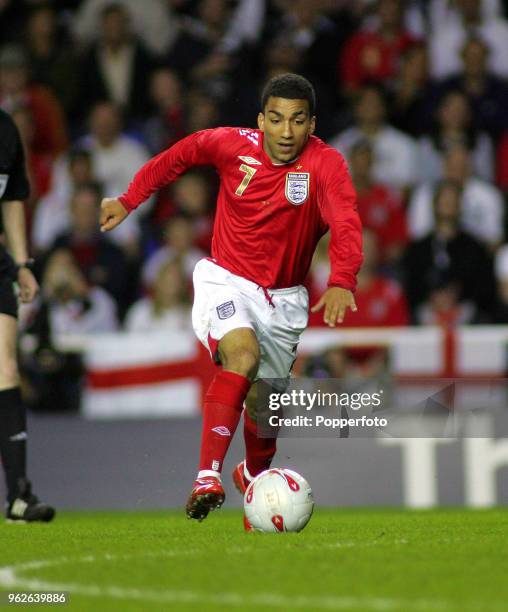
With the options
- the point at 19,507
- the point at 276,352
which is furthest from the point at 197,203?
the point at 276,352

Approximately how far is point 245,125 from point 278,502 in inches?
272

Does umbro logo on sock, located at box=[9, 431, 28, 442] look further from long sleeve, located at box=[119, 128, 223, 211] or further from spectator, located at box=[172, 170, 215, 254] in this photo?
spectator, located at box=[172, 170, 215, 254]

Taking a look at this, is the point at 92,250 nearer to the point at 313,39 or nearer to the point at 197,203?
the point at 197,203

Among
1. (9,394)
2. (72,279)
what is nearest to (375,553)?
(9,394)

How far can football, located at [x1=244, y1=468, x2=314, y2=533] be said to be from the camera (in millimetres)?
6195

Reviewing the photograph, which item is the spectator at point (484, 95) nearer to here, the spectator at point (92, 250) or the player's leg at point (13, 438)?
the spectator at point (92, 250)

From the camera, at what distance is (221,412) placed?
632 centimetres

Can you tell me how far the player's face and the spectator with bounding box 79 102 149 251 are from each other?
605 cm

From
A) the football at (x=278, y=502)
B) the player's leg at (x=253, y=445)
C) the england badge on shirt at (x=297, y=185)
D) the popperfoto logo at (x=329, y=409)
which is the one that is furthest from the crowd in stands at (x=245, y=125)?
the football at (x=278, y=502)

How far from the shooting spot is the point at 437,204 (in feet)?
37.8

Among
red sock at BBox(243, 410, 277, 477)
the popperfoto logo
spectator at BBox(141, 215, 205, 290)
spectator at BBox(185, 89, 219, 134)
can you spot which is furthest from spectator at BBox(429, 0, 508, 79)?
the popperfoto logo

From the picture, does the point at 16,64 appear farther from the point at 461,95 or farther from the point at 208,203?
the point at 461,95

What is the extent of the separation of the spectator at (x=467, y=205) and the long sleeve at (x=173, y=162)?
5.18m

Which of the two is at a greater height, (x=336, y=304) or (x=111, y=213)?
(x=111, y=213)
